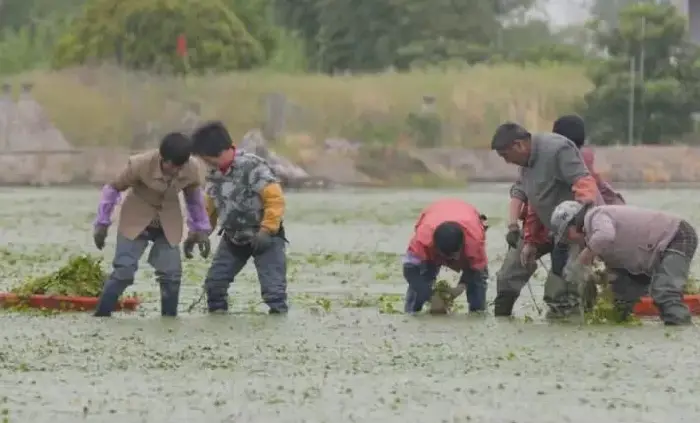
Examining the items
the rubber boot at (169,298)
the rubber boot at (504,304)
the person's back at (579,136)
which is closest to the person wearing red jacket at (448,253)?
the rubber boot at (504,304)

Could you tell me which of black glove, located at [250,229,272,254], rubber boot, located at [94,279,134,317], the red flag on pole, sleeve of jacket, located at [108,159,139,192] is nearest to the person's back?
black glove, located at [250,229,272,254]

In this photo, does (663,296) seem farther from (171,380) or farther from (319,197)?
(319,197)

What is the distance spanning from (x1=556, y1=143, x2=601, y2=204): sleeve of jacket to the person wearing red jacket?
2.40 feet

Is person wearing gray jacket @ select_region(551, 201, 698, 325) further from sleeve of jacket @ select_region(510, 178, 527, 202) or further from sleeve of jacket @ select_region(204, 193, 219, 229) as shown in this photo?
sleeve of jacket @ select_region(204, 193, 219, 229)

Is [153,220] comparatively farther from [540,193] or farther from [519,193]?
[540,193]

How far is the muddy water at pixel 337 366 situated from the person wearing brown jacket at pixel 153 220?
33 centimetres

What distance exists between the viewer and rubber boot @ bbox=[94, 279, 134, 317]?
12797 millimetres

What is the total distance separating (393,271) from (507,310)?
16.4 feet

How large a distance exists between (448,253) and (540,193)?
763mm

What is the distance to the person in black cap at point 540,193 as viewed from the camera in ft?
40.9

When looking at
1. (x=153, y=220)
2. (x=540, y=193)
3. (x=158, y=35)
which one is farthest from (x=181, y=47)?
(x=540, y=193)

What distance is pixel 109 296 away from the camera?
42.1ft

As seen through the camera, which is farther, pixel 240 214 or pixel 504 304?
pixel 504 304

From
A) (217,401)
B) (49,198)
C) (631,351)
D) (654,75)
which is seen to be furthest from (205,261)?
(654,75)
